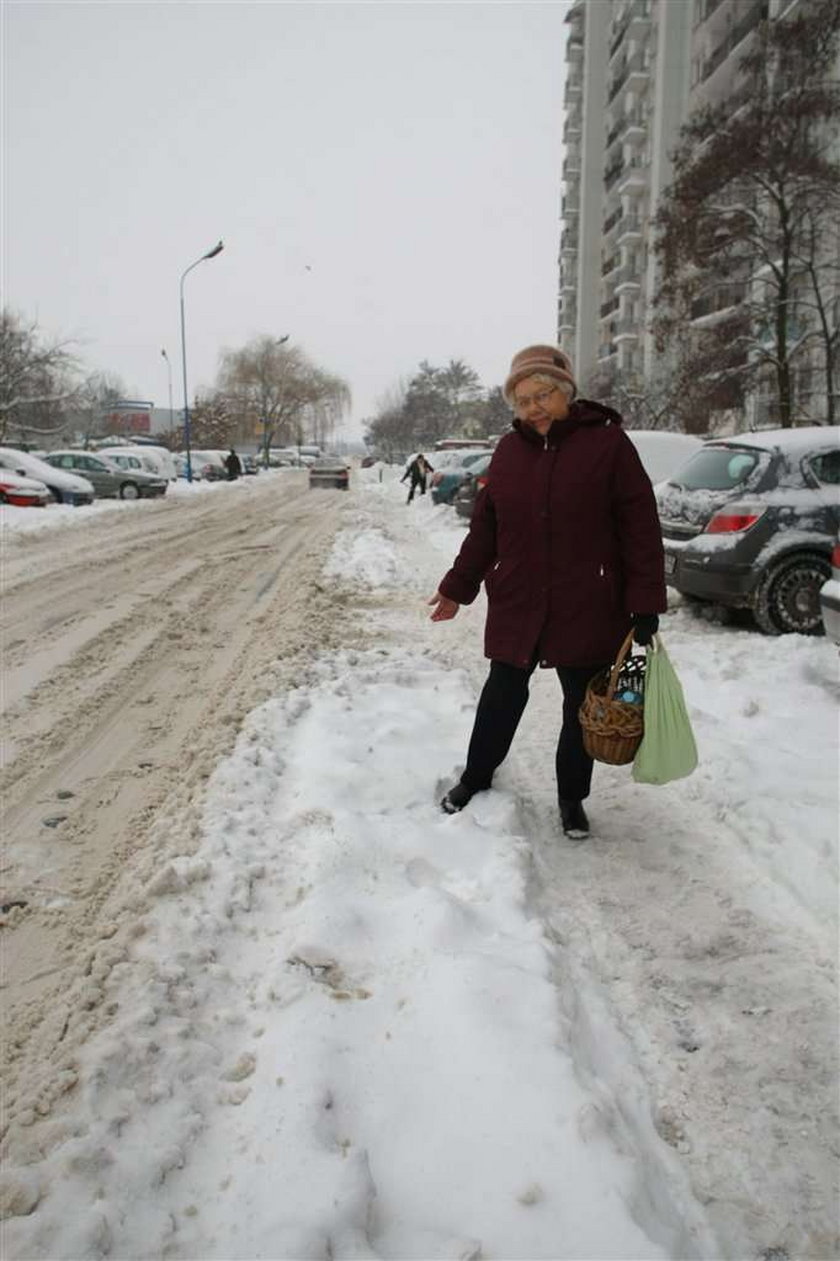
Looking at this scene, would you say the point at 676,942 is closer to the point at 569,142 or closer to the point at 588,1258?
the point at 588,1258

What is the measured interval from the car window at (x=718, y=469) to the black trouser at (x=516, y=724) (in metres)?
4.52

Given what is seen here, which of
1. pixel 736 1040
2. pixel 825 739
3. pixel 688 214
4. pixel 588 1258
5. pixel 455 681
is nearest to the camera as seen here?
pixel 588 1258

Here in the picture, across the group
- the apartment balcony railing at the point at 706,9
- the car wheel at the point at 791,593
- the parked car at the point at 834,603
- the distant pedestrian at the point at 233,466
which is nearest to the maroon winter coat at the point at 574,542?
the parked car at the point at 834,603

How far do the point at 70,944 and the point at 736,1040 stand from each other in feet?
6.73

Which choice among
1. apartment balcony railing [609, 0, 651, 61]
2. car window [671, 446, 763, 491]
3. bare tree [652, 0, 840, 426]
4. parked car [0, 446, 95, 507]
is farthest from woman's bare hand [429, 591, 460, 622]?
apartment balcony railing [609, 0, 651, 61]

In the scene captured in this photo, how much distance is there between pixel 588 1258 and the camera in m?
1.60

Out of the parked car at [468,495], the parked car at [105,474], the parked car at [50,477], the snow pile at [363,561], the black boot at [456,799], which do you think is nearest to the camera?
the black boot at [456,799]

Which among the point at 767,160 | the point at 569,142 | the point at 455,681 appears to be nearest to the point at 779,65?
the point at 767,160

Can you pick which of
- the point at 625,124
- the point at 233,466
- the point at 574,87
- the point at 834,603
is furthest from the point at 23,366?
the point at 574,87

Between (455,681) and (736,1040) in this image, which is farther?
(455,681)

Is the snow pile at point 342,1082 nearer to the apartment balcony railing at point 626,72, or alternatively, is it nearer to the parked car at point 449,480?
the parked car at point 449,480

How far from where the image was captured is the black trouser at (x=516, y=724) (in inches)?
130

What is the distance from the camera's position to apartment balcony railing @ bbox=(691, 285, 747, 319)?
23848 mm

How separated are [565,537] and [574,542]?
4 centimetres
